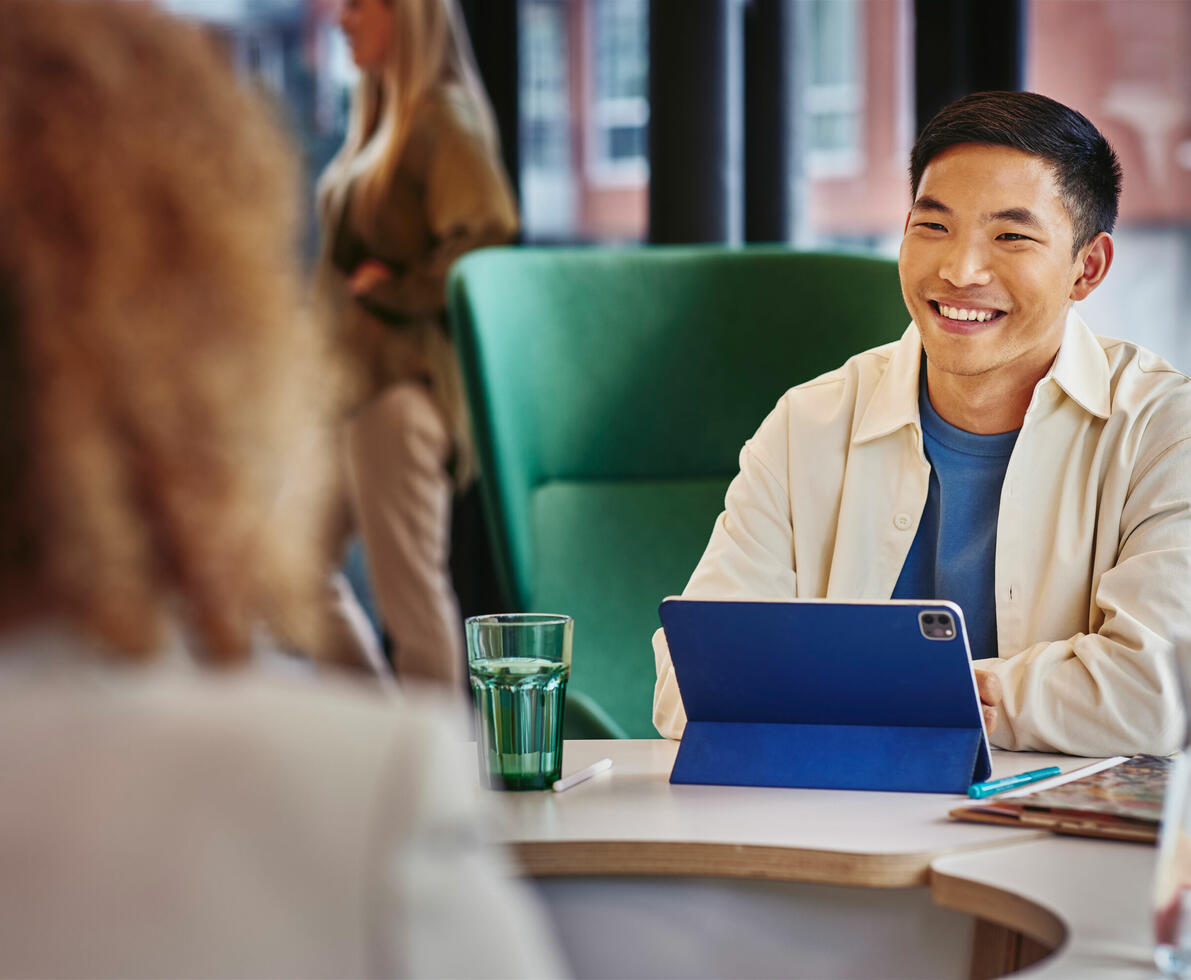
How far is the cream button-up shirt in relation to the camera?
1438 millimetres

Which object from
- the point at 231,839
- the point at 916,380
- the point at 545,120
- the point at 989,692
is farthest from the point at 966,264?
the point at 545,120

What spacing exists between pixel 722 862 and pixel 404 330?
2.14 meters

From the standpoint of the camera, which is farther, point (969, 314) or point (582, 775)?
point (969, 314)

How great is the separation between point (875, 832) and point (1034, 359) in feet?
2.78

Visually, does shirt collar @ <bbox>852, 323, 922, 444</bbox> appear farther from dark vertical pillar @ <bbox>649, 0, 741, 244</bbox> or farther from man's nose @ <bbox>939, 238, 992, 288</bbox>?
dark vertical pillar @ <bbox>649, 0, 741, 244</bbox>

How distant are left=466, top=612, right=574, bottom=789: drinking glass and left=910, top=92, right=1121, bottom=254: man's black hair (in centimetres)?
83

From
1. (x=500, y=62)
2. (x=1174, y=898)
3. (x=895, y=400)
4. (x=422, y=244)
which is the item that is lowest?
(x=1174, y=898)

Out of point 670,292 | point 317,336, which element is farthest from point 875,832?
point 670,292

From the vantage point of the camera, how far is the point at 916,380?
179cm

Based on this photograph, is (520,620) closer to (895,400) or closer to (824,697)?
(824,697)

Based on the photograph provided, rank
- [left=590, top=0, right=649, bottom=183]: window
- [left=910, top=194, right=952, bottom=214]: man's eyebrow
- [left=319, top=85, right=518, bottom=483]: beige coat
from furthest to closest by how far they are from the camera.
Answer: [left=590, top=0, right=649, bottom=183]: window < [left=319, top=85, right=518, bottom=483]: beige coat < [left=910, top=194, right=952, bottom=214]: man's eyebrow

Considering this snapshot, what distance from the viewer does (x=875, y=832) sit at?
3.51 ft

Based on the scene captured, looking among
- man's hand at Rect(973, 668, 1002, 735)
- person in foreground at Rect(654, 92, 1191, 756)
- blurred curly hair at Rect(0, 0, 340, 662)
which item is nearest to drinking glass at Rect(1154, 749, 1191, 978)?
blurred curly hair at Rect(0, 0, 340, 662)

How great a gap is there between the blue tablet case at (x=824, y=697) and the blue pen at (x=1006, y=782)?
25 mm
